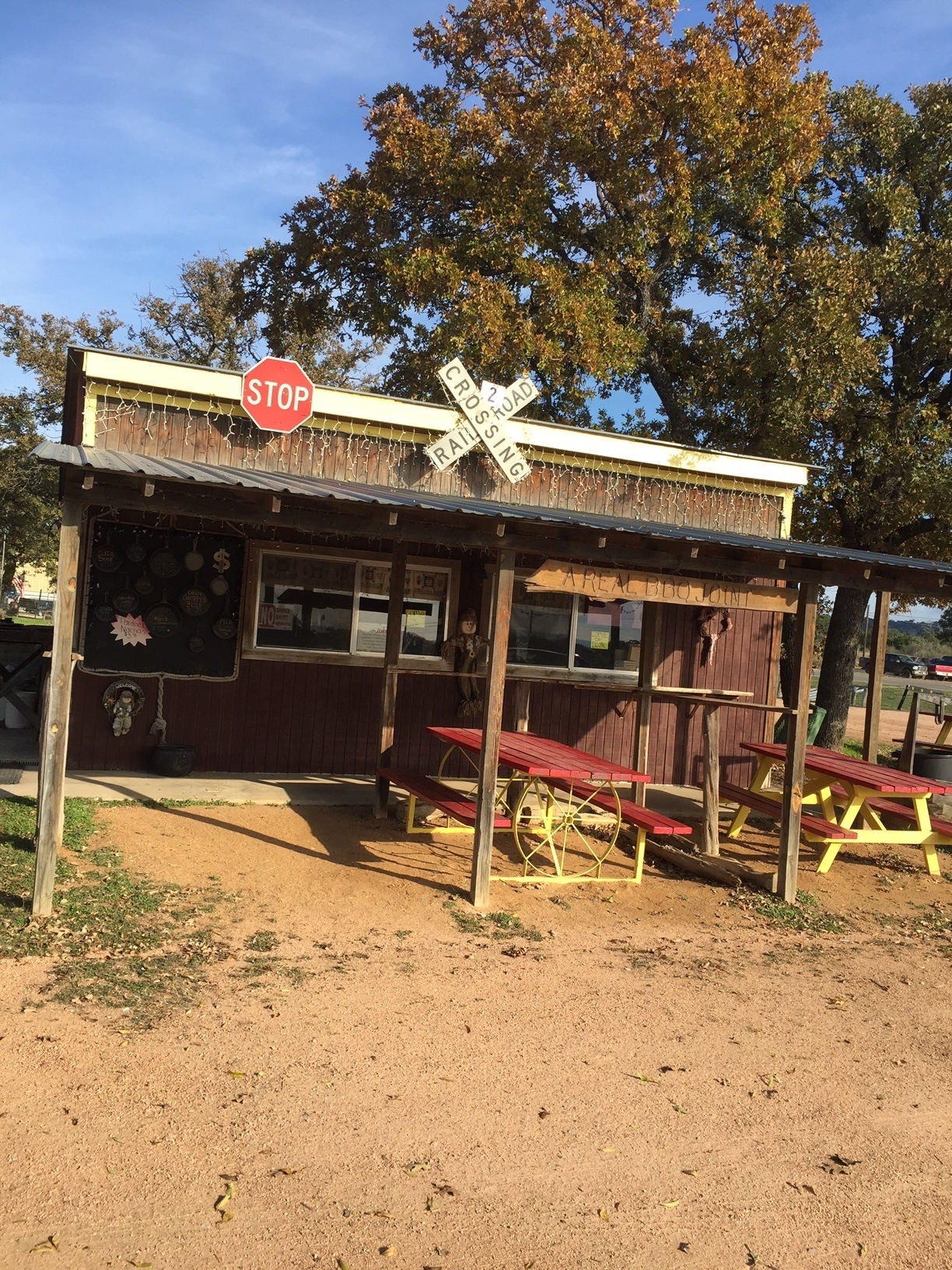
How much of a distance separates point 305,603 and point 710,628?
4371 mm

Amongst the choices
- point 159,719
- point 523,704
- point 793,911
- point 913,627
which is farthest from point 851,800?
point 913,627

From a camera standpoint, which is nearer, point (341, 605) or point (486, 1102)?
point (486, 1102)

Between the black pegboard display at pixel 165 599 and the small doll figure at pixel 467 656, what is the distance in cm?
206

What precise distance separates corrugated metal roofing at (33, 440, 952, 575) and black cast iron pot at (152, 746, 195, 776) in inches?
134

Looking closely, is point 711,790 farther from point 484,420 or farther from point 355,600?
point 355,600

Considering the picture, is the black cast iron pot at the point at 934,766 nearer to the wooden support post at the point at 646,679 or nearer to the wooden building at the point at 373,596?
the wooden building at the point at 373,596

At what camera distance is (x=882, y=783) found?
26.6 ft

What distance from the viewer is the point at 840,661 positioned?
15.6 m

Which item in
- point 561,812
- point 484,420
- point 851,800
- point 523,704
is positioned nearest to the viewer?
point 484,420

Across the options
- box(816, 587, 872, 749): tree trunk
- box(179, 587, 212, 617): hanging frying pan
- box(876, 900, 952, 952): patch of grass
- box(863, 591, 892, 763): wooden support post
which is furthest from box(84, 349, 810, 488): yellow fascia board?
box(876, 900, 952, 952): patch of grass

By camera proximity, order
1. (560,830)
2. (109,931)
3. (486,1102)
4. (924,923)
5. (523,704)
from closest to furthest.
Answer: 1. (486,1102)
2. (109,931)
3. (924,923)
4. (560,830)
5. (523,704)

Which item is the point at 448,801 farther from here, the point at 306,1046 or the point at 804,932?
the point at 306,1046

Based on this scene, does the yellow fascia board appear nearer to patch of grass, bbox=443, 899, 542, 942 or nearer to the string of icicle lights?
the string of icicle lights

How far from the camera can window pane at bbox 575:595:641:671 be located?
36.8 feet
